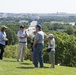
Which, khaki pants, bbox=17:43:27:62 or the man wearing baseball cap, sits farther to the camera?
khaki pants, bbox=17:43:27:62

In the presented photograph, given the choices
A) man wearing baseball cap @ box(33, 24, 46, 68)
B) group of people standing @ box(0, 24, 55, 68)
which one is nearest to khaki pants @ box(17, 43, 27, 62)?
group of people standing @ box(0, 24, 55, 68)

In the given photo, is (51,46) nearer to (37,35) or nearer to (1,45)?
(37,35)

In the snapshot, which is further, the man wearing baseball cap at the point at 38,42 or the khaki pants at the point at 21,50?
the khaki pants at the point at 21,50

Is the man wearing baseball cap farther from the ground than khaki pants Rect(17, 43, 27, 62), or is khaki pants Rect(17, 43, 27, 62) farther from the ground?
the man wearing baseball cap

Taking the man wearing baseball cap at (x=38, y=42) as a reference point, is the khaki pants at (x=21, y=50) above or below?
below

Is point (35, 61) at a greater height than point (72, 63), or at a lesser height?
greater

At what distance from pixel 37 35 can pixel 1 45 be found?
131 inches

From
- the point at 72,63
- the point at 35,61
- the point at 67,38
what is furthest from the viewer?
the point at 67,38

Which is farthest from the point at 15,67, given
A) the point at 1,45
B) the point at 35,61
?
the point at 1,45

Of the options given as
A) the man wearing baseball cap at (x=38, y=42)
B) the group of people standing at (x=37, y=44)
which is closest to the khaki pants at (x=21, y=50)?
the group of people standing at (x=37, y=44)

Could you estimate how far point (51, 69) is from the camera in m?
16.4

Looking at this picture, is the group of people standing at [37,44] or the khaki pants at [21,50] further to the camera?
the khaki pants at [21,50]

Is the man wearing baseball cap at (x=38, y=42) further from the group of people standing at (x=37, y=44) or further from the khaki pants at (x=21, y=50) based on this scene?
the khaki pants at (x=21, y=50)

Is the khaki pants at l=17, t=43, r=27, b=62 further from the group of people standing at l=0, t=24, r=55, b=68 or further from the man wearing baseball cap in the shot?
the man wearing baseball cap
